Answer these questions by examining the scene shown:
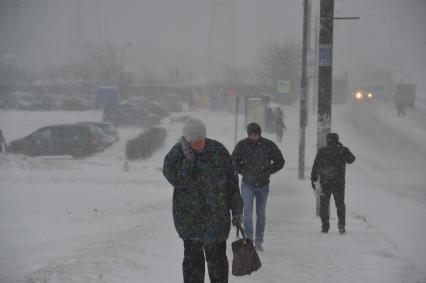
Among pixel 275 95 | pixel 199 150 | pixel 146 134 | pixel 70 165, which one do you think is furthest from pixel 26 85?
pixel 199 150

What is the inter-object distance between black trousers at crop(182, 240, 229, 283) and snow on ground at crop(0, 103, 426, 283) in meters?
1.43

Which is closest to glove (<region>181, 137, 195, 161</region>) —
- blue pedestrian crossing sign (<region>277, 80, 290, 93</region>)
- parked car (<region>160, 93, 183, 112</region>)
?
blue pedestrian crossing sign (<region>277, 80, 290, 93</region>)

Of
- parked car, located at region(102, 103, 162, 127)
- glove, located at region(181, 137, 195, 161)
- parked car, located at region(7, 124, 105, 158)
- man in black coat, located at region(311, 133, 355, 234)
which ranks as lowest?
parked car, located at region(102, 103, 162, 127)

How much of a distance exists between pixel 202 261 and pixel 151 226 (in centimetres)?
501

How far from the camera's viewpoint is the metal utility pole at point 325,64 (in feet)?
36.2

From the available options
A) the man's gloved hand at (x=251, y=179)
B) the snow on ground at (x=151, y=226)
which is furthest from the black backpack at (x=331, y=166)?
the man's gloved hand at (x=251, y=179)

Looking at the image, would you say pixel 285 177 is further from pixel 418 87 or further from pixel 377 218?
pixel 418 87

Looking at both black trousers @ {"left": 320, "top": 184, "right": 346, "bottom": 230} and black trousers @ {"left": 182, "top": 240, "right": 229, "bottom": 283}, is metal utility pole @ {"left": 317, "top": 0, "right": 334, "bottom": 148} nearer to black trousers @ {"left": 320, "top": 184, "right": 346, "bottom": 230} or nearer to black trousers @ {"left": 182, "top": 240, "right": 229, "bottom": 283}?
black trousers @ {"left": 320, "top": 184, "right": 346, "bottom": 230}

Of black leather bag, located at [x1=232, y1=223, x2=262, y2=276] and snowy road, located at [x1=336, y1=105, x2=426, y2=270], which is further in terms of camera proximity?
snowy road, located at [x1=336, y1=105, x2=426, y2=270]

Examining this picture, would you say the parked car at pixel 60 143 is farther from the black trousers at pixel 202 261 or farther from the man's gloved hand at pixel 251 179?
the black trousers at pixel 202 261

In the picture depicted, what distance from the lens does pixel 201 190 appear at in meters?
5.36

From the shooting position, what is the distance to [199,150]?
539 cm

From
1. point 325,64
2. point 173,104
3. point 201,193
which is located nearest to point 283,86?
point 325,64

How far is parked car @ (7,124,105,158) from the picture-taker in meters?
25.2
